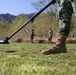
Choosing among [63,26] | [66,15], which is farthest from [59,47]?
[66,15]

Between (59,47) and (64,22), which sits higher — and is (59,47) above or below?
below

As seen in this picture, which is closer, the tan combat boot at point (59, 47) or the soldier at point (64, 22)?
the tan combat boot at point (59, 47)

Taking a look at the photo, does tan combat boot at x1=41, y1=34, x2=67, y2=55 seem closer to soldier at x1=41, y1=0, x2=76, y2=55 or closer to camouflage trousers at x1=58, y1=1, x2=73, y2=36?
soldier at x1=41, y1=0, x2=76, y2=55

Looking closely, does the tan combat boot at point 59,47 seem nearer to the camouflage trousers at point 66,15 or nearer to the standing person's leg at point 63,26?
the standing person's leg at point 63,26

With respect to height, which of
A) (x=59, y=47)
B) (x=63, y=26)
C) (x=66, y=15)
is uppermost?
(x=66, y=15)

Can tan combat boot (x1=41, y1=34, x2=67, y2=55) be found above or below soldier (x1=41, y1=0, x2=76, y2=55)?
below

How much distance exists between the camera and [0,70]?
3.90 metres

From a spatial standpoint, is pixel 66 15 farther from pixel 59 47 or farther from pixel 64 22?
pixel 59 47

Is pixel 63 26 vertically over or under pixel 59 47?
over

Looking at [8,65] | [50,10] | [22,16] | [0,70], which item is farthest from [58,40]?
[22,16]

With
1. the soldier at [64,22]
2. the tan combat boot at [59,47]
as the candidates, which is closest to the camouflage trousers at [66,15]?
the soldier at [64,22]

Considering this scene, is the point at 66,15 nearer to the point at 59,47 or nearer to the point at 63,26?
the point at 63,26

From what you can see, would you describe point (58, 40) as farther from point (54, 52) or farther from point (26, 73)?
point (26, 73)

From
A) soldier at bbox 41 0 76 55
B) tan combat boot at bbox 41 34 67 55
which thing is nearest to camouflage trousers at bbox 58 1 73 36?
soldier at bbox 41 0 76 55
